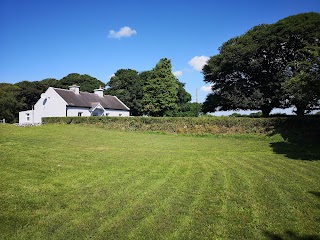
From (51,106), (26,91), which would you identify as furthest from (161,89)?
(26,91)

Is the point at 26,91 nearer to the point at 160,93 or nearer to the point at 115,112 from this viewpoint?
the point at 115,112

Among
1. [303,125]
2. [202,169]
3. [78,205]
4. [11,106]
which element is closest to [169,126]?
[303,125]

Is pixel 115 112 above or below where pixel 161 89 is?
below

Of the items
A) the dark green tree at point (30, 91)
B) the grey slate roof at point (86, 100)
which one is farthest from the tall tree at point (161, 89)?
the dark green tree at point (30, 91)

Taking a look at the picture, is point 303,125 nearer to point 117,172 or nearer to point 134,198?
point 117,172

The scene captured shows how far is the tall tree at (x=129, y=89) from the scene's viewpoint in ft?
214

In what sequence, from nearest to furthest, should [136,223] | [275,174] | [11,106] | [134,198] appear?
[136,223] → [134,198] → [275,174] → [11,106]

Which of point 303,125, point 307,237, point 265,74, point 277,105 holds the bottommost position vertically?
point 307,237

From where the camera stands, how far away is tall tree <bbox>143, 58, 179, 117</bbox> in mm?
51719

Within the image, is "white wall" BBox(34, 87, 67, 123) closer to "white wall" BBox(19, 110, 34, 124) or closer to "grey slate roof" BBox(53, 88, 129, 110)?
"grey slate roof" BBox(53, 88, 129, 110)

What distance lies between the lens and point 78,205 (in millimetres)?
6238

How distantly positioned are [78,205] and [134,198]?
1399mm

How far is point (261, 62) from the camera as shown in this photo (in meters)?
34.7

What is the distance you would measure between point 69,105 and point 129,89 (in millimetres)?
24579
